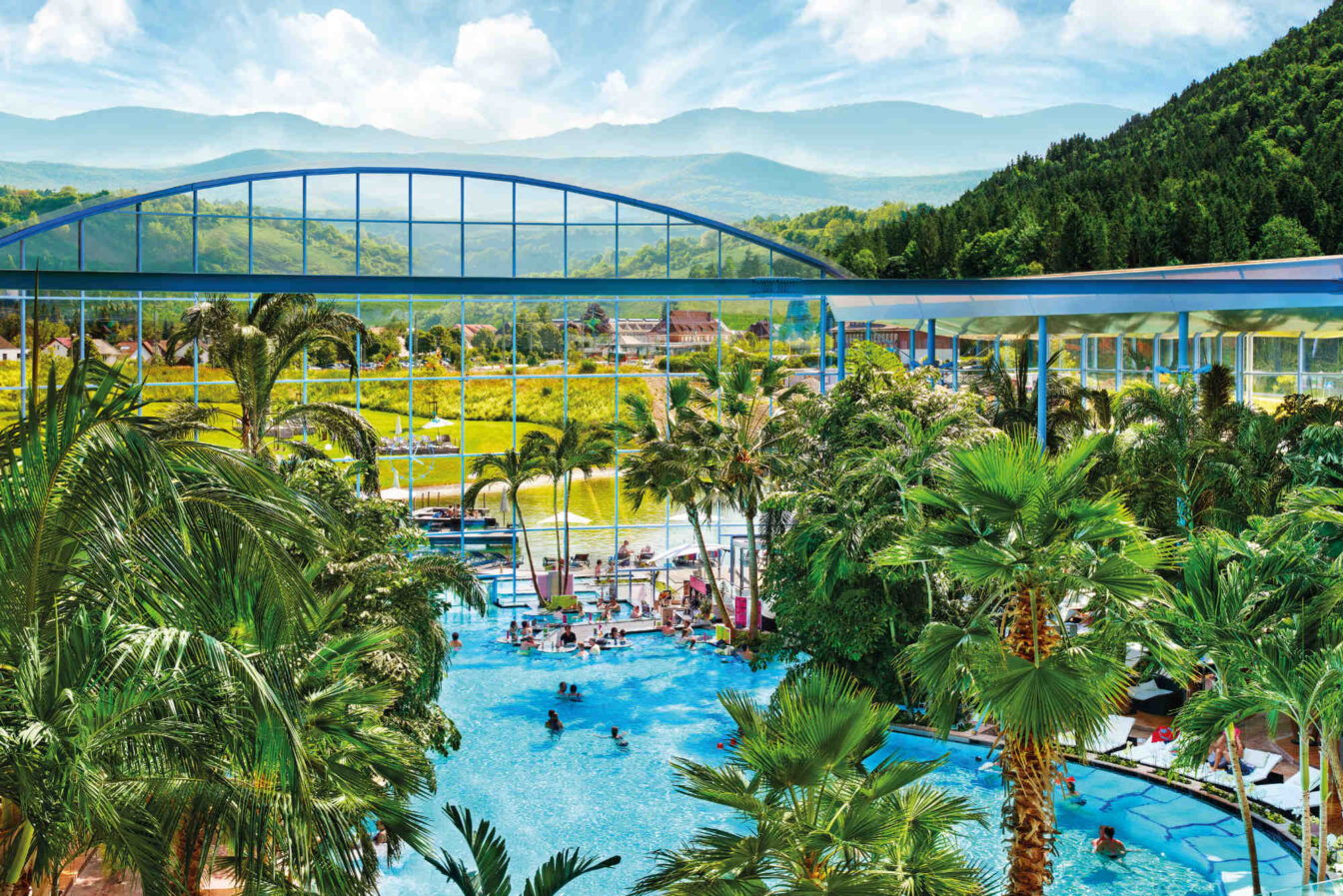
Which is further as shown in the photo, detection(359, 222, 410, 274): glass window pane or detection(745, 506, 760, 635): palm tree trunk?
detection(359, 222, 410, 274): glass window pane

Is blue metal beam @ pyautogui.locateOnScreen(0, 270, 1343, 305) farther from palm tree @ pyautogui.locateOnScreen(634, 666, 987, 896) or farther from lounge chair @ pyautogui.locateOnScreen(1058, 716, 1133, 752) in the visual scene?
palm tree @ pyautogui.locateOnScreen(634, 666, 987, 896)

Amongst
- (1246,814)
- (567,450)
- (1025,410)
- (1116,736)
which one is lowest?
(1116,736)

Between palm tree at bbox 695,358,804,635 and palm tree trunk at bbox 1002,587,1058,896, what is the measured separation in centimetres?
1168

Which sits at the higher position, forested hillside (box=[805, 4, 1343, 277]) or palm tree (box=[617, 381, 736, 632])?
forested hillside (box=[805, 4, 1343, 277])

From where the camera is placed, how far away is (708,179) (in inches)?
6324

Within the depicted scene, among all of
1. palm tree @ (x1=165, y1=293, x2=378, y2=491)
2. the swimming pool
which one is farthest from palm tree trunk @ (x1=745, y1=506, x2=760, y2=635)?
palm tree @ (x1=165, y1=293, x2=378, y2=491)

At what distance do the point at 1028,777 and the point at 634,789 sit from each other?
26.5ft

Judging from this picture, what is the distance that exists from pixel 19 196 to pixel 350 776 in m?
45.4

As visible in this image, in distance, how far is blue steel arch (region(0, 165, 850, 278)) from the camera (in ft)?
80.9

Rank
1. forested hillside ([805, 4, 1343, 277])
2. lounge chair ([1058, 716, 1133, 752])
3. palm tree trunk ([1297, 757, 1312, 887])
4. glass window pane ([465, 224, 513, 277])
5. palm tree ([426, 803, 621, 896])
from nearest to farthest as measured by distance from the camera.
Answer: palm tree ([426, 803, 621, 896]), palm tree trunk ([1297, 757, 1312, 887]), lounge chair ([1058, 716, 1133, 752]), glass window pane ([465, 224, 513, 277]), forested hillside ([805, 4, 1343, 277])

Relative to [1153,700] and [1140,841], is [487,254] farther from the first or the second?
[1140,841]

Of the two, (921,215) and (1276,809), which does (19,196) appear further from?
(1276,809)

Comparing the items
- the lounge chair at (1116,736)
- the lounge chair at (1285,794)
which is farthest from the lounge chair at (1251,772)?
the lounge chair at (1116,736)

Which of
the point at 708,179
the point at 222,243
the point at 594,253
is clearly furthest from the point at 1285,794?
the point at 708,179
